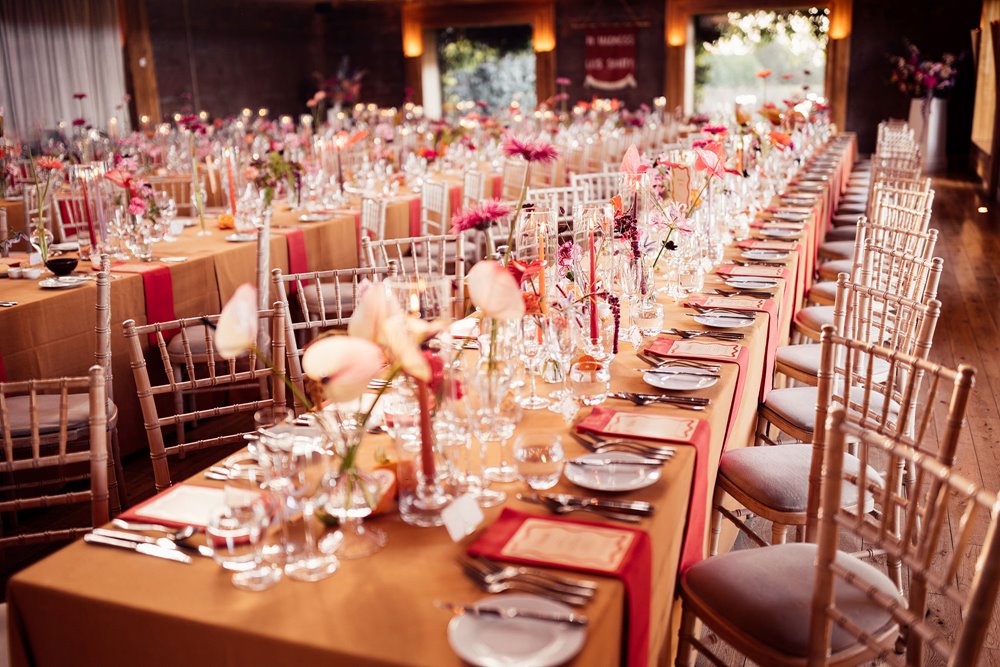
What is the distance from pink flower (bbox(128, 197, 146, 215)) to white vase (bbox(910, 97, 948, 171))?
498 inches

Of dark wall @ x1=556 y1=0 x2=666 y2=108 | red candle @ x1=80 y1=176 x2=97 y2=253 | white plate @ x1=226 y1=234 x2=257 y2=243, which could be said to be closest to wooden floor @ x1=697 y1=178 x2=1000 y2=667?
white plate @ x1=226 y1=234 x2=257 y2=243

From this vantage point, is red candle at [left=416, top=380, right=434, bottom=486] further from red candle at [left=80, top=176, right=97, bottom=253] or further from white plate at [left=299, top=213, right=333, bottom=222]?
white plate at [left=299, top=213, right=333, bottom=222]

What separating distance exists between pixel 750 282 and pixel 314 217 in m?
3.10

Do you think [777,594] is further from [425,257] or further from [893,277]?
[425,257]

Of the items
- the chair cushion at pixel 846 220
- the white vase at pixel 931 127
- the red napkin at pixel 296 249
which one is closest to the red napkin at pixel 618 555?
the red napkin at pixel 296 249

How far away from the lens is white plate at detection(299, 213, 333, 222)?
5.60 metres

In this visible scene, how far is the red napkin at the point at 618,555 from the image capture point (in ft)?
4.83

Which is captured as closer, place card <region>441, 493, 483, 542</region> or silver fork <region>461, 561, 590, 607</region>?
silver fork <region>461, 561, 590, 607</region>

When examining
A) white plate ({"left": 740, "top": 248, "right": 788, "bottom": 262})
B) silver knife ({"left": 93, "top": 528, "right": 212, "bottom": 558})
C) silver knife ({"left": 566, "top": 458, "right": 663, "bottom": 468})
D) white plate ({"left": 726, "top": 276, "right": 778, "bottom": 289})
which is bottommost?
silver knife ({"left": 93, "top": 528, "right": 212, "bottom": 558})

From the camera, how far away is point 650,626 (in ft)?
5.54

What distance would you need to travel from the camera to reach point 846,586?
72.7 inches

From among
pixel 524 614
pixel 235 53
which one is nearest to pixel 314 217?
pixel 524 614

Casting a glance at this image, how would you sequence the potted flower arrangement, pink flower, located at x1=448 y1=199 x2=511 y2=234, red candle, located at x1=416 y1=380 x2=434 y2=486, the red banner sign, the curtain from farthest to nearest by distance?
the red banner sign < the potted flower arrangement < the curtain < pink flower, located at x1=448 y1=199 x2=511 y2=234 < red candle, located at x1=416 y1=380 x2=434 y2=486

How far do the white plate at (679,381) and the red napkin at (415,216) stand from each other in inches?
175
